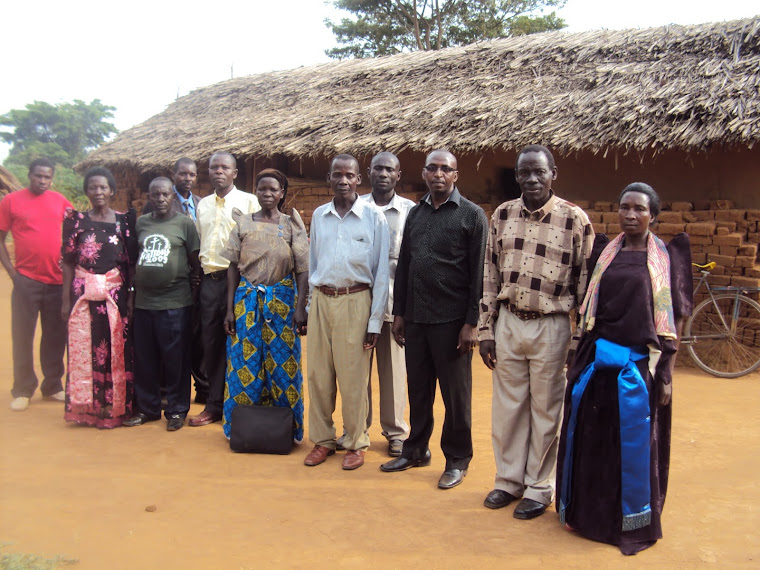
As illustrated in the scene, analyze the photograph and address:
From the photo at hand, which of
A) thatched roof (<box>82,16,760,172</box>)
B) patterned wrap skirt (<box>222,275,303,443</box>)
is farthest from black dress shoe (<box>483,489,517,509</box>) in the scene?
thatched roof (<box>82,16,760,172</box>)

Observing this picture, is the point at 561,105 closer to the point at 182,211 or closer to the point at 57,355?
the point at 182,211

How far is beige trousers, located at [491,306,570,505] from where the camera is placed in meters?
3.18

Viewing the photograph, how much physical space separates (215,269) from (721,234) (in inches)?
191

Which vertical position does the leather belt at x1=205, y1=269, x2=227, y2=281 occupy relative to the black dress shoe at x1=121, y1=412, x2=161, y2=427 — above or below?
above

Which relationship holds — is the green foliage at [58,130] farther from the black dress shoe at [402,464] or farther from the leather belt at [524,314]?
the leather belt at [524,314]

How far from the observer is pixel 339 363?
12.9 feet

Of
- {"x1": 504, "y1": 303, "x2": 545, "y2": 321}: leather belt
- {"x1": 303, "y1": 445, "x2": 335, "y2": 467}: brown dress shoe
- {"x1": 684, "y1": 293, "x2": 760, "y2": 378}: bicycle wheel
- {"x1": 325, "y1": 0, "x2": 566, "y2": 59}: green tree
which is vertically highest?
{"x1": 325, "y1": 0, "x2": 566, "y2": 59}: green tree

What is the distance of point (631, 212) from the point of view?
2.95 m

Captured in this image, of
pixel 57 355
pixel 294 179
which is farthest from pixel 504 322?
pixel 294 179

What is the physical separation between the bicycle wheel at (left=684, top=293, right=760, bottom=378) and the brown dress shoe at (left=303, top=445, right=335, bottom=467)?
3.98 metres

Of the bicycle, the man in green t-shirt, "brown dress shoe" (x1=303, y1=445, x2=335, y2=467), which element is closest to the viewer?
"brown dress shoe" (x1=303, y1=445, x2=335, y2=467)

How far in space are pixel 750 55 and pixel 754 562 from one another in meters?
5.97

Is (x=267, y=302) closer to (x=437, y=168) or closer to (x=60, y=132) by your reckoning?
(x=437, y=168)

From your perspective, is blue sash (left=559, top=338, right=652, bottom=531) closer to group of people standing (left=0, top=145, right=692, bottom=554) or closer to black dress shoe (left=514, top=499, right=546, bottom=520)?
group of people standing (left=0, top=145, right=692, bottom=554)
